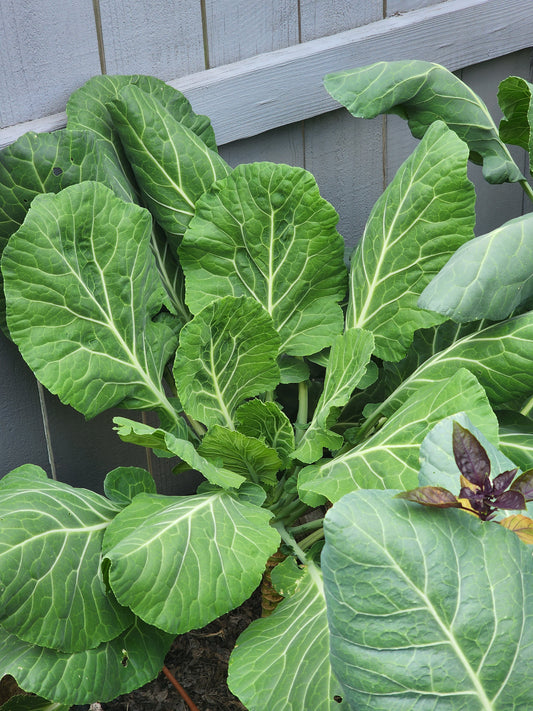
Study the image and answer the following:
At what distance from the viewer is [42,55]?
4.50 feet

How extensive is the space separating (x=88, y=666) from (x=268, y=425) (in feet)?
1.68

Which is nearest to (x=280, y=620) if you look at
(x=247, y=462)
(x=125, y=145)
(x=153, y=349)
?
(x=247, y=462)

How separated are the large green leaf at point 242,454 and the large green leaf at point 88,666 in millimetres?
316

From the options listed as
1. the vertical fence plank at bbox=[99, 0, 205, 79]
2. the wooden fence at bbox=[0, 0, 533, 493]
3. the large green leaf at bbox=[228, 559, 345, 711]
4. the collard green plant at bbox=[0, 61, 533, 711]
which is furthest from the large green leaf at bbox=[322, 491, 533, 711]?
the vertical fence plank at bbox=[99, 0, 205, 79]

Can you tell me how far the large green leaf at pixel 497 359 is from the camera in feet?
3.96

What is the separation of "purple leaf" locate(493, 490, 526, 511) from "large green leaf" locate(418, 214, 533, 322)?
511 millimetres

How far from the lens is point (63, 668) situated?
111 centimetres

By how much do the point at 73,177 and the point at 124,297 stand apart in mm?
233

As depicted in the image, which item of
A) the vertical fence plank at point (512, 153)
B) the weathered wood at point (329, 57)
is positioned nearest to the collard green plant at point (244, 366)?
the weathered wood at point (329, 57)

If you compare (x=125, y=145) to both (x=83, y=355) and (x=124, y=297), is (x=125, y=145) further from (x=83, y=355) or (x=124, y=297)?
(x=83, y=355)

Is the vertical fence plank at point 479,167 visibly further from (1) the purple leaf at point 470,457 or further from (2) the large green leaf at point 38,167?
(1) the purple leaf at point 470,457

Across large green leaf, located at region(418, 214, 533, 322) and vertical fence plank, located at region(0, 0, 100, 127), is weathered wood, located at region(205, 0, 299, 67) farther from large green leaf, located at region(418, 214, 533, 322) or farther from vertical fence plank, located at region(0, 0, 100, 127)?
large green leaf, located at region(418, 214, 533, 322)

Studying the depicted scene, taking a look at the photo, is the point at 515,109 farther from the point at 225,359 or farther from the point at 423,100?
the point at 225,359

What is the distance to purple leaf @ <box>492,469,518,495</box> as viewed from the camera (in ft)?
2.25
